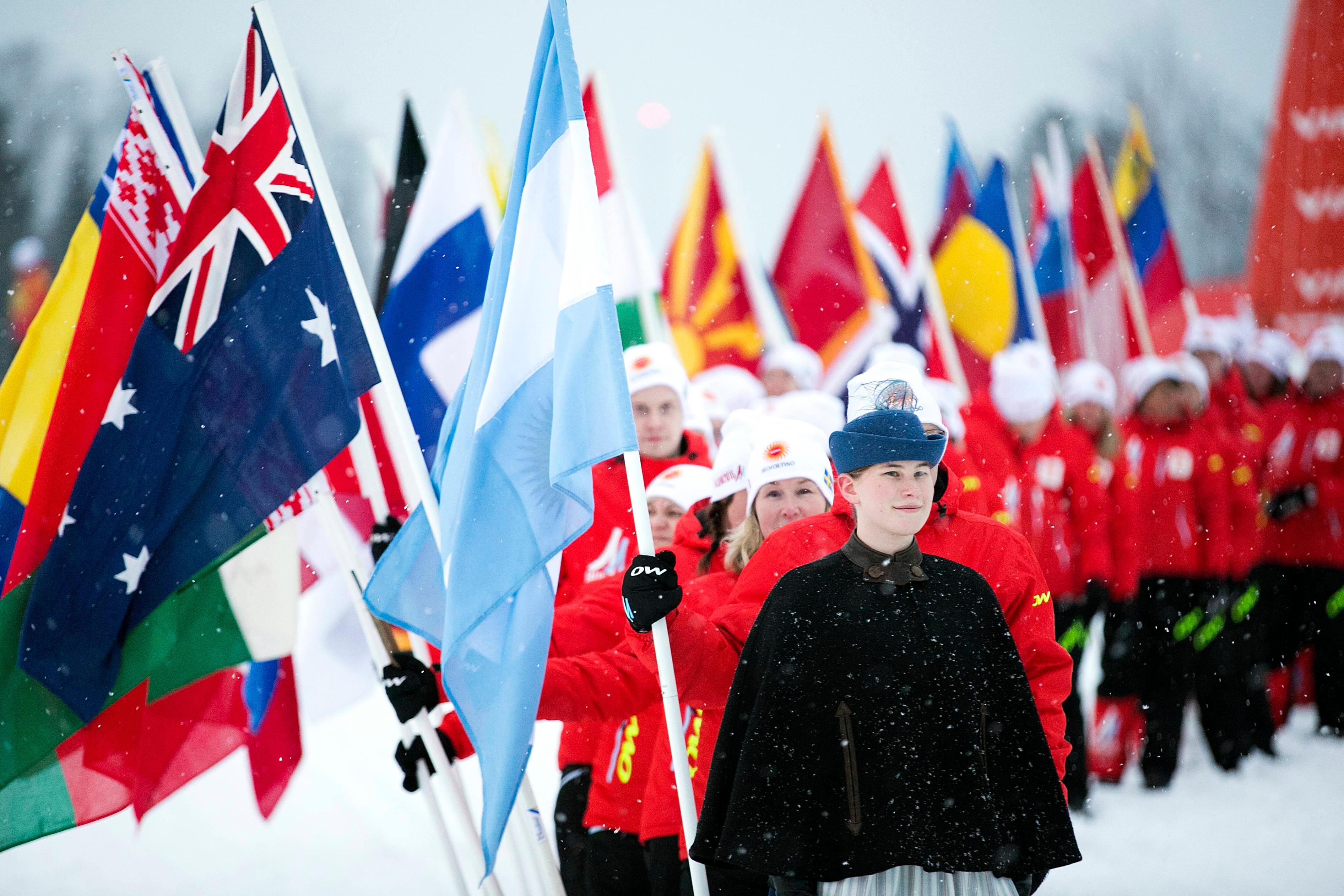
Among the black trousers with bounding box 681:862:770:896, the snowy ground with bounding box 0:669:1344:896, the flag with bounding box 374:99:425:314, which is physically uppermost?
the flag with bounding box 374:99:425:314

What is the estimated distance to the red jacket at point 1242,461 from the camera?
8.43 m

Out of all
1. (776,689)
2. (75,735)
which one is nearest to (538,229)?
(776,689)

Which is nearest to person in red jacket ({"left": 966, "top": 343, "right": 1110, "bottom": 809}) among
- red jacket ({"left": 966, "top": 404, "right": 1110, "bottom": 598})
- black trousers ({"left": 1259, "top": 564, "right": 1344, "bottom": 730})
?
red jacket ({"left": 966, "top": 404, "right": 1110, "bottom": 598})

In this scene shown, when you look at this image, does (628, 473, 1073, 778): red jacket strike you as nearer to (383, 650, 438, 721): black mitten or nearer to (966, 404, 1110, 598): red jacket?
(383, 650, 438, 721): black mitten

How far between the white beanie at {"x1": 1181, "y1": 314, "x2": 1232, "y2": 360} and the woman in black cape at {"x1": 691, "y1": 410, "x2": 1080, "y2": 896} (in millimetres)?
7262

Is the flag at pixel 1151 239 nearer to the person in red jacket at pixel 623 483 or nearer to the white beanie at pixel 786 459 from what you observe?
the person in red jacket at pixel 623 483

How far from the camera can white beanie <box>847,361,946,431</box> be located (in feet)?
10.5

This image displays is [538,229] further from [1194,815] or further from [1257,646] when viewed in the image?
[1257,646]

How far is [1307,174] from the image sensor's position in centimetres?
1097

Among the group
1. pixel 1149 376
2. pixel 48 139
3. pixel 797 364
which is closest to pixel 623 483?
pixel 797 364

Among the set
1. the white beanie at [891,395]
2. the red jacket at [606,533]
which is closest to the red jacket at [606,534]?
the red jacket at [606,533]

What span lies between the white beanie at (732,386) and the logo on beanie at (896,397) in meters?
5.42

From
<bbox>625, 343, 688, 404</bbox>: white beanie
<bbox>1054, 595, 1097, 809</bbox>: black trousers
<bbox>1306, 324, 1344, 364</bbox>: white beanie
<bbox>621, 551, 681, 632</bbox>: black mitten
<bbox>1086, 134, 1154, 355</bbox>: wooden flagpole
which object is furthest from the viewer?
<bbox>1086, 134, 1154, 355</bbox>: wooden flagpole

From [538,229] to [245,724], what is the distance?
2756 mm
